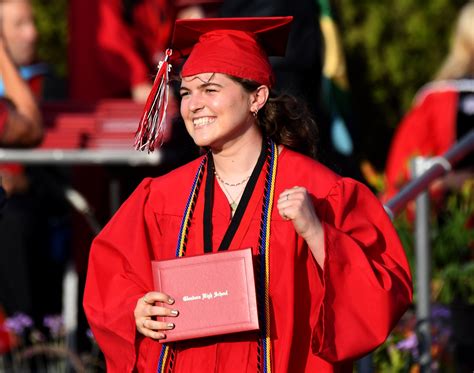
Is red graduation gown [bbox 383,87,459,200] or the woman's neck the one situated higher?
the woman's neck

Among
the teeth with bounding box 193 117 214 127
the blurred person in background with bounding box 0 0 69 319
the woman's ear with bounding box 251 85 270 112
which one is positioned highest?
the woman's ear with bounding box 251 85 270 112

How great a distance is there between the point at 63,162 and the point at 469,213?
2261 millimetres

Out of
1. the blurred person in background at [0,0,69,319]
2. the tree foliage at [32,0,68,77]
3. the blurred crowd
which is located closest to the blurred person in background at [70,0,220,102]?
the blurred crowd

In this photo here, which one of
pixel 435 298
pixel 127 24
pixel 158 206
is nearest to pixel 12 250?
pixel 127 24

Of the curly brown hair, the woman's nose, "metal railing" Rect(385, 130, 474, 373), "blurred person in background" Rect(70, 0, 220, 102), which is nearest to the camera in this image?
the woman's nose

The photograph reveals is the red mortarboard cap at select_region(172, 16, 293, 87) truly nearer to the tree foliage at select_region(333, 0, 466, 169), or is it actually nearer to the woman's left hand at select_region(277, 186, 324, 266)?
the woman's left hand at select_region(277, 186, 324, 266)

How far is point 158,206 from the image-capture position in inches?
188

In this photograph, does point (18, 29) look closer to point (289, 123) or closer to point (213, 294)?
point (289, 123)

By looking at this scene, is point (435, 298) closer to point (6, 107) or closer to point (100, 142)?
point (100, 142)

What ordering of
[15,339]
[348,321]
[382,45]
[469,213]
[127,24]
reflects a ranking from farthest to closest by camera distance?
[382,45] → [127,24] → [469,213] → [15,339] → [348,321]

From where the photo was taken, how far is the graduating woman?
4449 mm

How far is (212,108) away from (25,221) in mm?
3361

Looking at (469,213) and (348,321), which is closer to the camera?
(348,321)

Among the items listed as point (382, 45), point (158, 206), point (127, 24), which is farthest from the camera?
point (382, 45)
